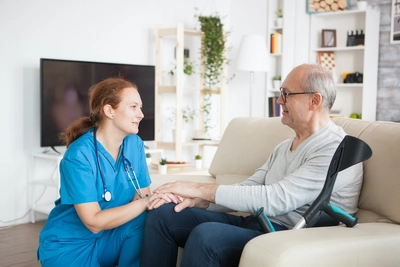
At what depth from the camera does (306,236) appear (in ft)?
5.82

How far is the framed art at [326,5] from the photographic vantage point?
5.54 meters

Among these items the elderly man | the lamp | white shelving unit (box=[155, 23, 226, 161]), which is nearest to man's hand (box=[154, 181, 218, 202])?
the elderly man

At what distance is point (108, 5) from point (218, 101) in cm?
166

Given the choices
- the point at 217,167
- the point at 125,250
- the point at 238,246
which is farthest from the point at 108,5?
the point at 238,246

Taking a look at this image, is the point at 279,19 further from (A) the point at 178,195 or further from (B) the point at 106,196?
(B) the point at 106,196

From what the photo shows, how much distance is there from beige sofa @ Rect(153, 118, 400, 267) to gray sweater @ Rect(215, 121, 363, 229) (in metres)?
0.09

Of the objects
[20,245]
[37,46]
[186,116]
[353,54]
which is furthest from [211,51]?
[20,245]

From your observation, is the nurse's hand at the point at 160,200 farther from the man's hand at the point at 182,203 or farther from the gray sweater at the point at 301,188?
the gray sweater at the point at 301,188

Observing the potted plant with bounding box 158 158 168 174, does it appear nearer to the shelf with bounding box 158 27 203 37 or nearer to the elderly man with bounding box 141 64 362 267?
the shelf with bounding box 158 27 203 37

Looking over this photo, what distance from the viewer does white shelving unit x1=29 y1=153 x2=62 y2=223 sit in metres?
4.33

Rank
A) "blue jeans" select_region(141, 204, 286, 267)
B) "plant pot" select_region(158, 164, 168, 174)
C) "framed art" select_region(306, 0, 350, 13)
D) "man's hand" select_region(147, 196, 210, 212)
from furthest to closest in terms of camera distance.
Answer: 1. "framed art" select_region(306, 0, 350, 13)
2. "plant pot" select_region(158, 164, 168, 174)
3. "man's hand" select_region(147, 196, 210, 212)
4. "blue jeans" select_region(141, 204, 286, 267)

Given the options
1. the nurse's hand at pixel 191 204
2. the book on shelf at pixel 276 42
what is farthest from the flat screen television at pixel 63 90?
the nurse's hand at pixel 191 204

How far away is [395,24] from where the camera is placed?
5.24 meters

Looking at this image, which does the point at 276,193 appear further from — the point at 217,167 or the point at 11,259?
the point at 11,259
